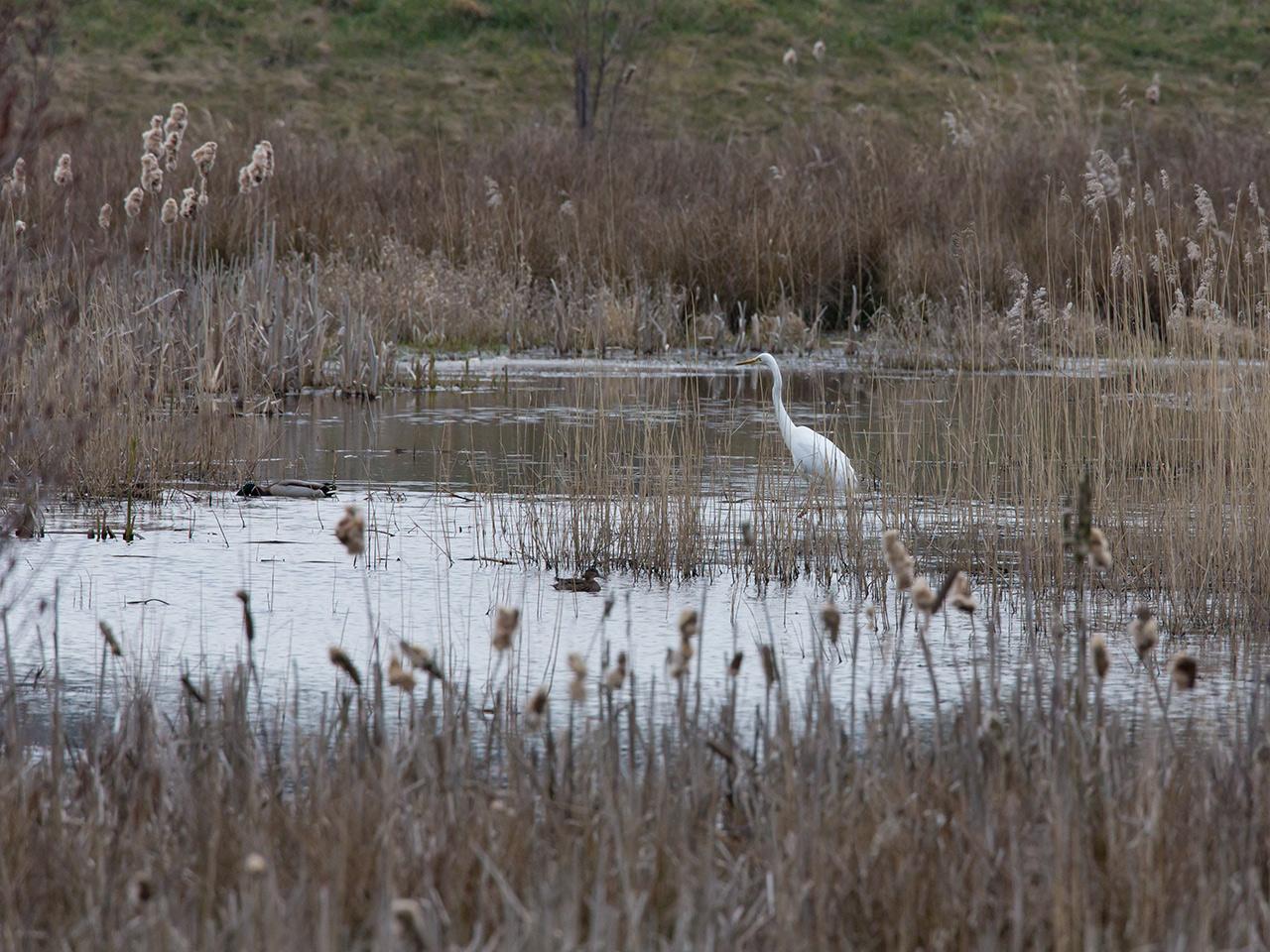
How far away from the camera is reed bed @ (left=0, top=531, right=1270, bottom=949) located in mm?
2246

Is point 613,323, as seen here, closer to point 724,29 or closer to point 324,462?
point 324,462

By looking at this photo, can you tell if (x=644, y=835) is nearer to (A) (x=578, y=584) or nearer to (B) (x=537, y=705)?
(B) (x=537, y=705)

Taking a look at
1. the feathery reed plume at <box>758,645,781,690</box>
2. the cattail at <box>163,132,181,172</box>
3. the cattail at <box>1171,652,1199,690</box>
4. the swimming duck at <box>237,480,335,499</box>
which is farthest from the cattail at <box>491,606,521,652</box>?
the cattail at <box>163,132,181,172</box>

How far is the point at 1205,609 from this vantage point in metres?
4.66

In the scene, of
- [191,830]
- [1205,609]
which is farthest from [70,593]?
[1205,609]

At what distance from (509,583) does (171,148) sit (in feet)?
13.7

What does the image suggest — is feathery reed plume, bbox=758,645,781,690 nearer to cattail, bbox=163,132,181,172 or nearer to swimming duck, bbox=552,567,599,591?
swimming duck, bbox=552,567,599,591

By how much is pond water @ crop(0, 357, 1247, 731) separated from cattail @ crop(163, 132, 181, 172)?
1.31 m

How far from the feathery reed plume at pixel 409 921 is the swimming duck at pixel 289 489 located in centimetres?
436

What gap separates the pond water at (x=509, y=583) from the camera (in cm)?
400

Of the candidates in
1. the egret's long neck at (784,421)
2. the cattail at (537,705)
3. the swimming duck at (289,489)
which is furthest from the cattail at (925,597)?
the swimming duck at (289,489)

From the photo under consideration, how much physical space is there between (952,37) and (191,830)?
3377cm

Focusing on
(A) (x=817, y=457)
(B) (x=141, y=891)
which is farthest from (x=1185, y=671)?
(A) (x=817, y=457)

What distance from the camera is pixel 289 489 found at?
656cm
